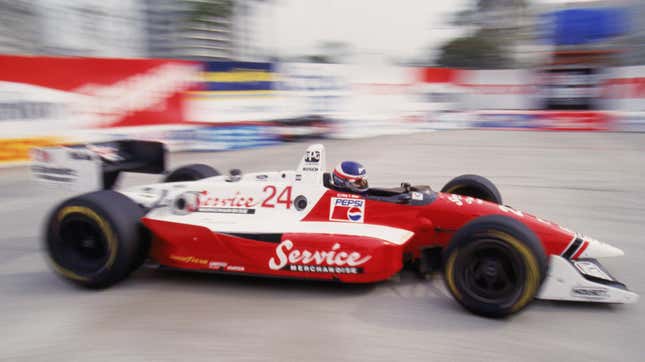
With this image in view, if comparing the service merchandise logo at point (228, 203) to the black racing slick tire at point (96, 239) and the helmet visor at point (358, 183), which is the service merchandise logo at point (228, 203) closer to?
the black racing slick tire at point (96, 239)

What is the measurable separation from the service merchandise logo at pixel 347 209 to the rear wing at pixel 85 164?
2.35 metres

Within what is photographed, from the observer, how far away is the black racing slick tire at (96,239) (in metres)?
4.66

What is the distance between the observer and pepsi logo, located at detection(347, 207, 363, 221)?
491 centimetres

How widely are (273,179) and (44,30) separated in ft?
35.9

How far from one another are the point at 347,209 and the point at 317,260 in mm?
630

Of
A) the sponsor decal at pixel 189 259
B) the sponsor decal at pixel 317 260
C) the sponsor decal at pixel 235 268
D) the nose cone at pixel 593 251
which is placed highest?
the nose cone at pixel 593 251

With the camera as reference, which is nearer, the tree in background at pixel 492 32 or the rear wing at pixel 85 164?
the rear wing at pixel 85 164

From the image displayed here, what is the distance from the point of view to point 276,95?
14859 mm

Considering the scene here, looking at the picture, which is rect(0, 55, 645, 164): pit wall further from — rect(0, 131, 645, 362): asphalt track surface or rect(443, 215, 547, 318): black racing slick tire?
rect(443, 215, 547, 318): black racing slick tire

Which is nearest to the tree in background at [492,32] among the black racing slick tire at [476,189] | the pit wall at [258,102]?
the pit wall at [258,102]

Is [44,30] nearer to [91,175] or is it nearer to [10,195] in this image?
[10,195]

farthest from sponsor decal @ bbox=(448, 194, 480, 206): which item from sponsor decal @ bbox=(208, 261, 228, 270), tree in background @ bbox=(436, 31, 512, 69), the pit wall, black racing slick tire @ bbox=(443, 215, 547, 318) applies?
tree in background @ bbox=(436, 31, 512, 69)

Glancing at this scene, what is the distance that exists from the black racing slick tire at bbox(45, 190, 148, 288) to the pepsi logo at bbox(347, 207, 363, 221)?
6.34 feet

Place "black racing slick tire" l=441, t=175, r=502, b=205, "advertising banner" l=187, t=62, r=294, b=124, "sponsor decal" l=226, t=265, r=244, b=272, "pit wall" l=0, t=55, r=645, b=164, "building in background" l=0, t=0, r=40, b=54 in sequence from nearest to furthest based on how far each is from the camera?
1. "sponsor decal" l=226, t=265, r=244, b=272
2. "black racing slick tire" l=441, t=175, r=502, b=205
3. "pit wall" l=0, t=55, r=645, b=164
4. "building in background" l=0, t=0, r=40, b=54
5. "advertising banner" l=187, t=62, r=294, b=124
